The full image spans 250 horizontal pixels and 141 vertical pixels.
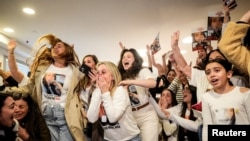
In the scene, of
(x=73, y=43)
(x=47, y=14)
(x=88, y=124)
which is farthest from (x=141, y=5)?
(x=88, y=124)

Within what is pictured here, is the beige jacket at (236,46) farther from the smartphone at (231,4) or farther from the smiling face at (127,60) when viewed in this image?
the smiling face at (127,60)

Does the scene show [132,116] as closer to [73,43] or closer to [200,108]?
[200,108]

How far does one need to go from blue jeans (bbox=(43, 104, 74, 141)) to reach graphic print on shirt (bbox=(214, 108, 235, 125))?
816mm

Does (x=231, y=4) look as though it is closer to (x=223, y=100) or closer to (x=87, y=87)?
(x=223, y=100)

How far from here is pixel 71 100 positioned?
57.1 inches

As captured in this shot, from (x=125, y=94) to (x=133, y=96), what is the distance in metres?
0.17

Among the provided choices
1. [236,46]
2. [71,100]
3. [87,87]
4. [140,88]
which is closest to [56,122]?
[71,100]

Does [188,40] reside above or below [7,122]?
above

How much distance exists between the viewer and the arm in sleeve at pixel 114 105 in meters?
1.19

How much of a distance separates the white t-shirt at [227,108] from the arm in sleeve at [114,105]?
39 centimetres

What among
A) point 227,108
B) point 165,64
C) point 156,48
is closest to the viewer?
point 227,108

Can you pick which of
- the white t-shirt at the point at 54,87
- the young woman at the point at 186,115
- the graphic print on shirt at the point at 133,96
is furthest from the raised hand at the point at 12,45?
the young woman at the point at 186,115

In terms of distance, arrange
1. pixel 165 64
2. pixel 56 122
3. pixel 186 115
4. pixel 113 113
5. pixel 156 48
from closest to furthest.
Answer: pixel 113 113
pixel 56 122
pixel 186 115
pixel 156 48
pixel 165 64

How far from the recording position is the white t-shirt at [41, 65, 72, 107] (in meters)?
1.43
